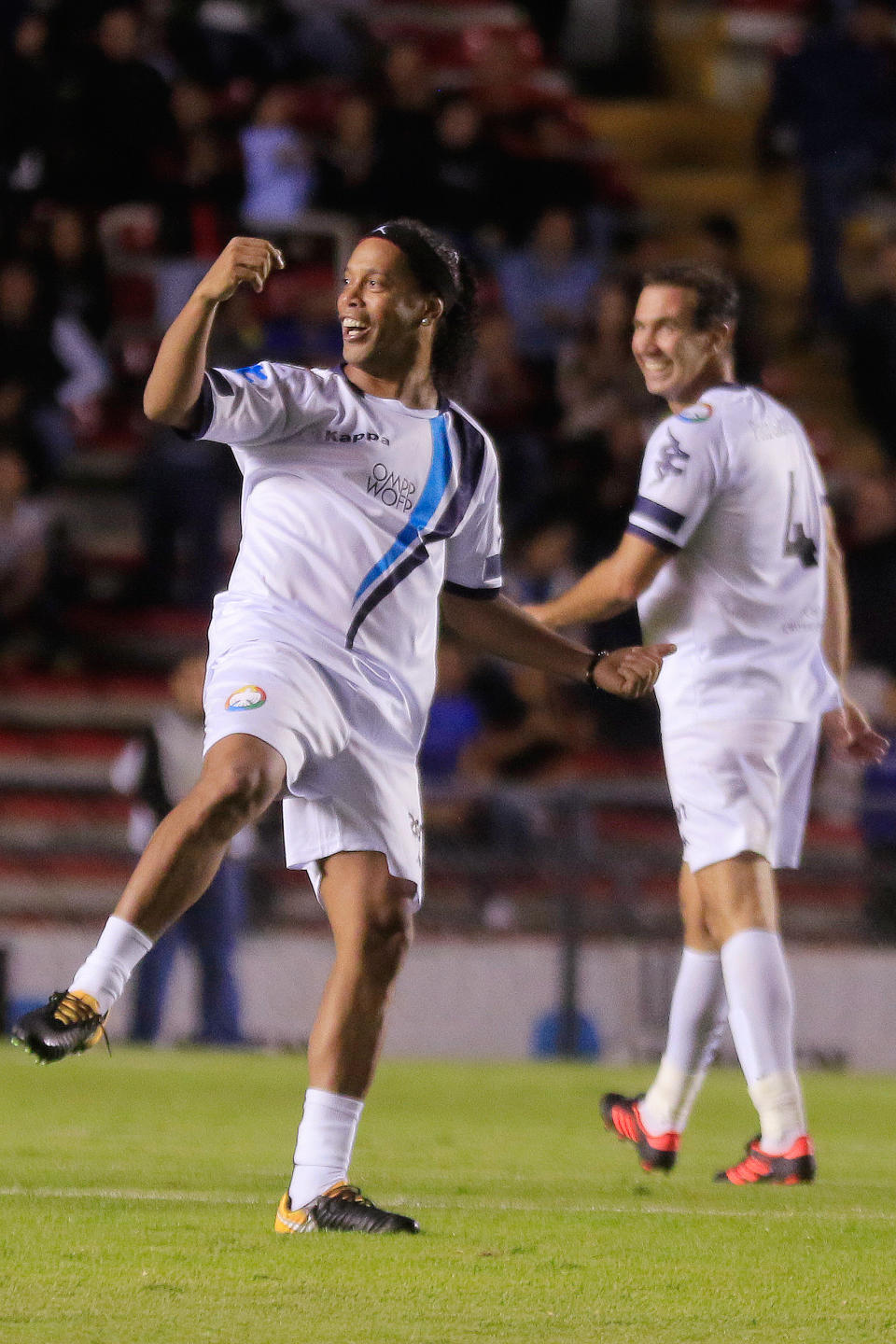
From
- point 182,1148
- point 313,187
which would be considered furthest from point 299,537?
point 313,187

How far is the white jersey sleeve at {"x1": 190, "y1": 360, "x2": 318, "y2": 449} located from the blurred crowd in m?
7.17

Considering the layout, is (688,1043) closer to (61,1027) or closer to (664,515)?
(664,515)

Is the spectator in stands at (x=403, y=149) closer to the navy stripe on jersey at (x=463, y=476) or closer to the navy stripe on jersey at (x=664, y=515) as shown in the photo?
the navy stripe on jersey at (x=664, y=515)

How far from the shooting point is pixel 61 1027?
3867 mm

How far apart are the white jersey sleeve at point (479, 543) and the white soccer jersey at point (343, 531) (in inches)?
5.3

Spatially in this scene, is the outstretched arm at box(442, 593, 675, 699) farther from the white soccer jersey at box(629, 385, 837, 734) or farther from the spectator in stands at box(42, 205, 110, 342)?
the spectator in stands at box(42, 205, 110, 342)

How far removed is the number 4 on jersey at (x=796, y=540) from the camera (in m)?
5.93

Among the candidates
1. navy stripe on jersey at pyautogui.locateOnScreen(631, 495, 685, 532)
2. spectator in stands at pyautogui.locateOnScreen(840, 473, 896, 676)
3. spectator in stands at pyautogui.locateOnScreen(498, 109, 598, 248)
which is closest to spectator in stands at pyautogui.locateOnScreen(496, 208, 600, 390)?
spectator in stands at pyautogui.locateOnScreen(498, 109, 598, 248)

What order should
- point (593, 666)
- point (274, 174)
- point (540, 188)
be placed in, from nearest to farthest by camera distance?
1. point (593, 666)
2. point (274, 174)
3. point (540, 188)

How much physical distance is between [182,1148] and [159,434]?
7.39m

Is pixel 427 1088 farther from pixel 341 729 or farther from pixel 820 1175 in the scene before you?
pixel 341 729

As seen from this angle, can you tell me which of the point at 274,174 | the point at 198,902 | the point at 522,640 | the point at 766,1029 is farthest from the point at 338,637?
the point at 274,174

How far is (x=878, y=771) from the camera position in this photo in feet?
39.6

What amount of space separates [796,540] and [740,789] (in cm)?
72
